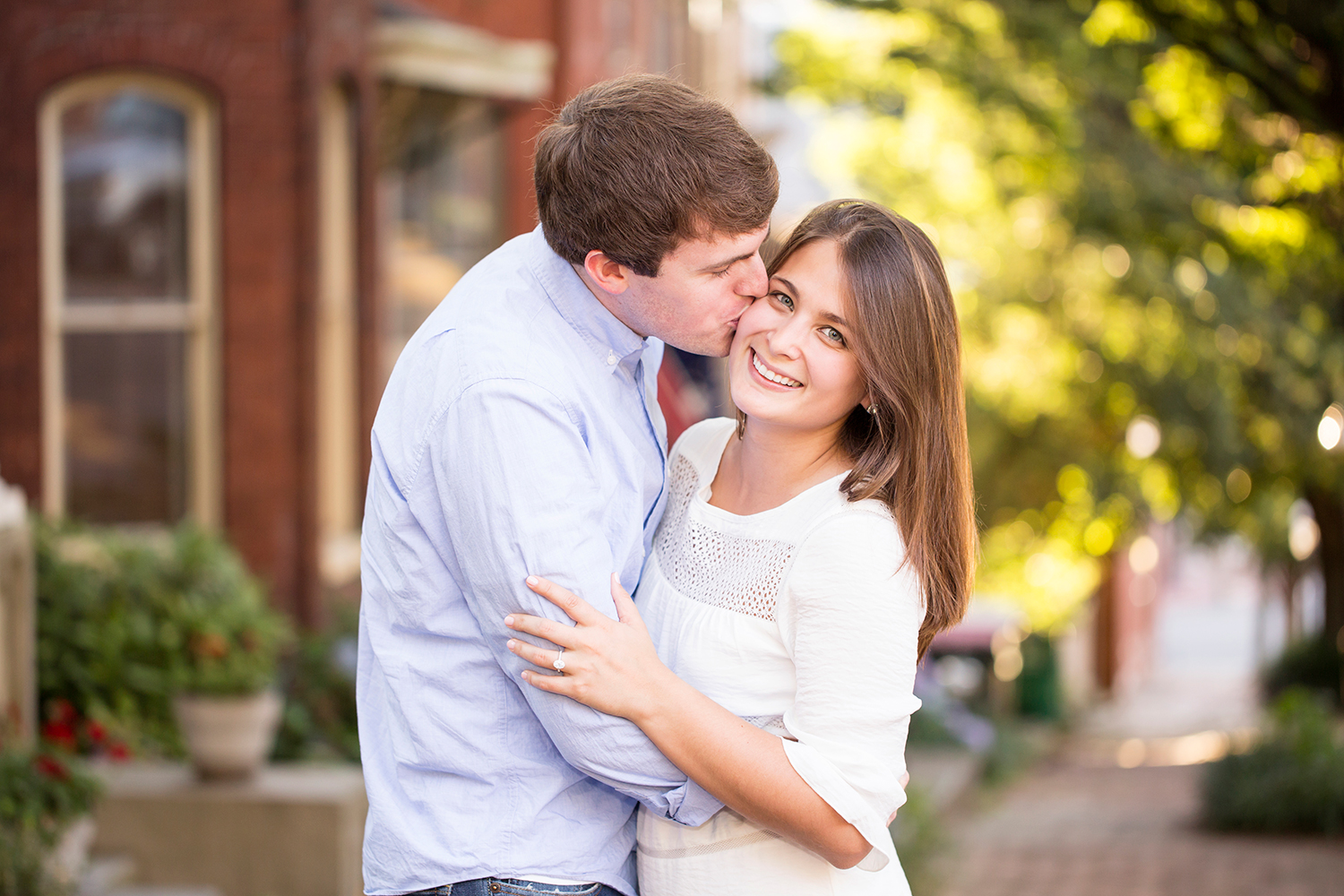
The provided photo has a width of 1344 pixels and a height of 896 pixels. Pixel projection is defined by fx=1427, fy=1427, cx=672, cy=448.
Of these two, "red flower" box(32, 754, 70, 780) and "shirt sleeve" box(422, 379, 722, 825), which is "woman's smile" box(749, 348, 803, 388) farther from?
"red flower" box(32, 754, 70, 780)

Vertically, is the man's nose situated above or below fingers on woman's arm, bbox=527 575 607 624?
above

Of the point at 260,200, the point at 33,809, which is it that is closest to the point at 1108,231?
the point at 260,200

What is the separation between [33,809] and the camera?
14.7 ft

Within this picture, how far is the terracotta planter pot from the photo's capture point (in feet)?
19.3

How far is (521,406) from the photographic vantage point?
1.95m

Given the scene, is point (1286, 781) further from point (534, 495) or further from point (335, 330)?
point (534, 495)

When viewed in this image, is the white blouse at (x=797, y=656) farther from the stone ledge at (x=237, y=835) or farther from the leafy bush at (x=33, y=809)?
the stone ledge at (x=237, y=835)

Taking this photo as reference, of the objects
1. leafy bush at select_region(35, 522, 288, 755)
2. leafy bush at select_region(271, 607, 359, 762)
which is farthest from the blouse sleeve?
leafy bush at select_region(271, 607, 359, 762)

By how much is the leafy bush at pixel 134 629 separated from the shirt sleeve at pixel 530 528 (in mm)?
4367

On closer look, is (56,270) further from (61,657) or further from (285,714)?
(285,714)

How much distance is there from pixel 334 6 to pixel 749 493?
6436 millimetres

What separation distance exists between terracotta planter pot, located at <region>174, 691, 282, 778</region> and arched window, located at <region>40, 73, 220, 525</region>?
1945mm

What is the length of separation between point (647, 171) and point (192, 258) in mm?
6282

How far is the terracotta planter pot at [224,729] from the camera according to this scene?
588 cm
